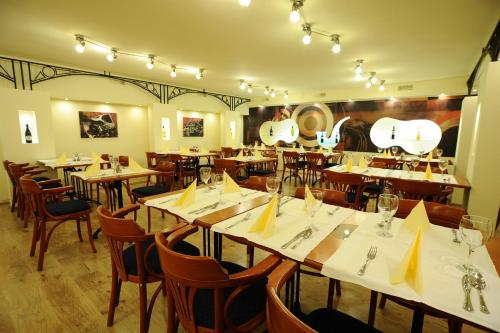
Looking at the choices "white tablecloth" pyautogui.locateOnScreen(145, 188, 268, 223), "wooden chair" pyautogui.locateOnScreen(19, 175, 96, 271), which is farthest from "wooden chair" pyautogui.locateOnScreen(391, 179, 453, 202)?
"wooden chair" pyautogui.locateOnScreen(19, 175, 96, 271)

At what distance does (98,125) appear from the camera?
21.0 ft

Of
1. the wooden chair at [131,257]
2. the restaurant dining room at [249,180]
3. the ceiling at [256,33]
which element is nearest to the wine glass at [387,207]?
the restaurant dining room at [249,180]

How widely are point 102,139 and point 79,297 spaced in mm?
5370

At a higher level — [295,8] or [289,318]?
[295,8]

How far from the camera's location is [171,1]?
273cm

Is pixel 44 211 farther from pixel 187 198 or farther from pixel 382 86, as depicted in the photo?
pixel 382 86

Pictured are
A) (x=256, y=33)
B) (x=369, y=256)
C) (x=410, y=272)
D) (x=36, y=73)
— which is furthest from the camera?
(x=36, y=73)

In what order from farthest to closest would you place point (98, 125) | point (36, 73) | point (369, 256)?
point (98, 125) < point (36, 73) < point (369, 256)

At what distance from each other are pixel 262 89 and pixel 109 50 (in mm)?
4633

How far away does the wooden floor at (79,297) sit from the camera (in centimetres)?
182

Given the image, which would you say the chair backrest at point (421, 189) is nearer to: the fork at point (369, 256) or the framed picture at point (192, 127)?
the fork at point (369, 256)

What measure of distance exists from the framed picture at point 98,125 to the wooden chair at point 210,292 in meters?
6.19

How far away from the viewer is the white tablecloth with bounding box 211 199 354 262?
48.7 inches

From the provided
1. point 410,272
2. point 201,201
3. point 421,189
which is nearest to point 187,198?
point 201,201
